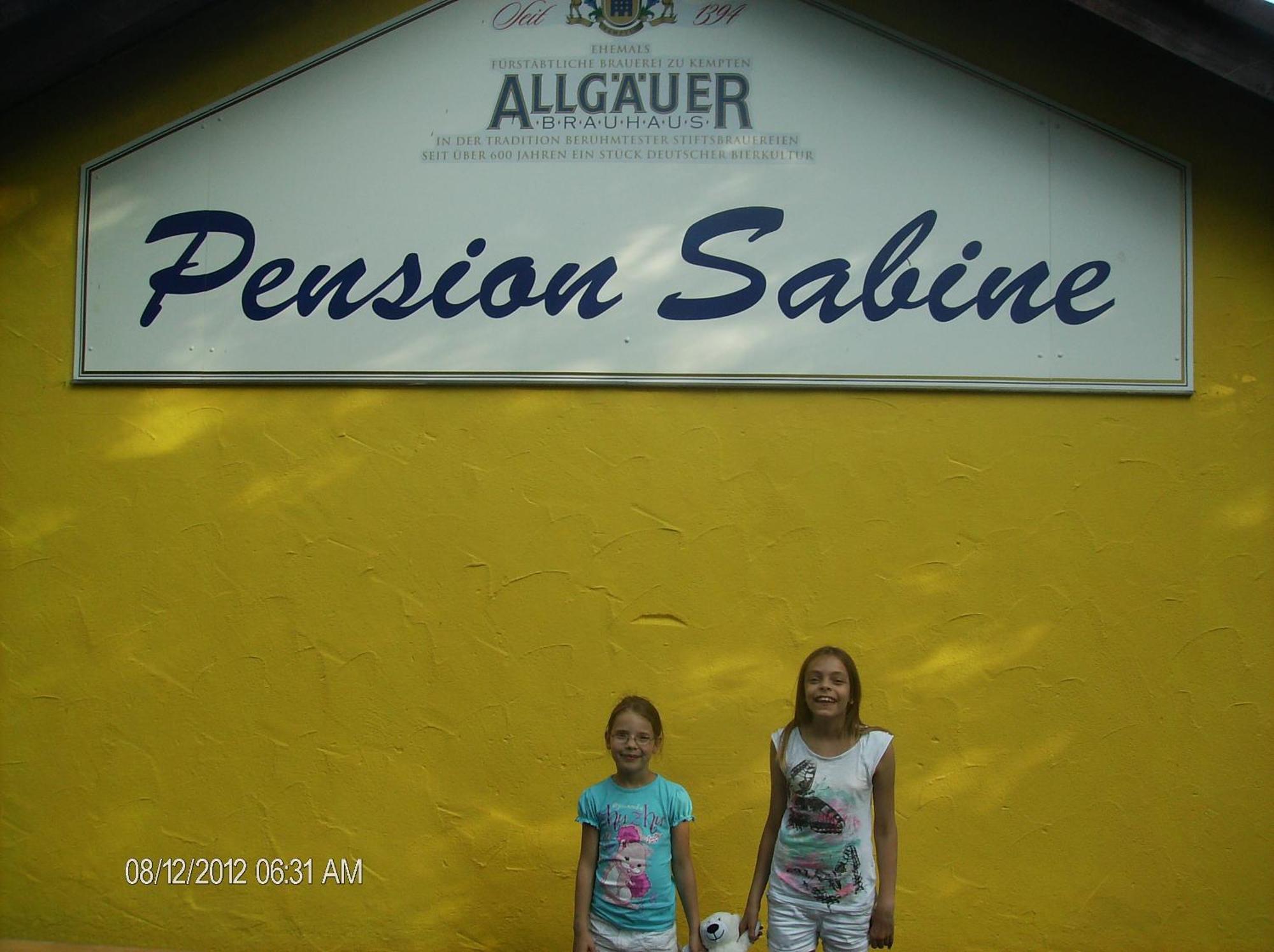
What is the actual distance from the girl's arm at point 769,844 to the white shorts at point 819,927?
0.08m

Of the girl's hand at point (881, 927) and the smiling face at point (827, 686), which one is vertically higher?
the smiling face at point (827, 686)

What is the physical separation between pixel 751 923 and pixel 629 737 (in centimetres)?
70

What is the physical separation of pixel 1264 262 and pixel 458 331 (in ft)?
10.6

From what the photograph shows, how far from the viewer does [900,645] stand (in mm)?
4688

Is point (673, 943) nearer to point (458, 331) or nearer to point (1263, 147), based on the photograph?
point (458, 331)

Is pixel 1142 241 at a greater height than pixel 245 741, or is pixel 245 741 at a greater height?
pixel 1142 241

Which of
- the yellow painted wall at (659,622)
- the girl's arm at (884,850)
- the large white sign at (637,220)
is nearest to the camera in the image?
the girl's arm at (884,850)

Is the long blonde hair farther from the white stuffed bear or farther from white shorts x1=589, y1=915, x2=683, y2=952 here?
white shorts x1=589, y1=915, x2=683, y2=952

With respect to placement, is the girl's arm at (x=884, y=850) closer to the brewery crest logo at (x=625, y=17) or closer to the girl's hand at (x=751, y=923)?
the girl's hand at (x=751, y=923)

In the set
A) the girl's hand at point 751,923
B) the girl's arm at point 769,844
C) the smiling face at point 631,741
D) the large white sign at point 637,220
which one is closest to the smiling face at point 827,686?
the girl's arm at point 769,844

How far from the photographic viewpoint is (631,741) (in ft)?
12.2

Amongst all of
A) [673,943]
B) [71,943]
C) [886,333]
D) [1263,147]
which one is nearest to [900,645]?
[886,333]

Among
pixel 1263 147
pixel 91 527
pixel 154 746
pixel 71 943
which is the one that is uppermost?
pixel 1263 147

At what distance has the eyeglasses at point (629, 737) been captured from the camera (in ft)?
12.2
